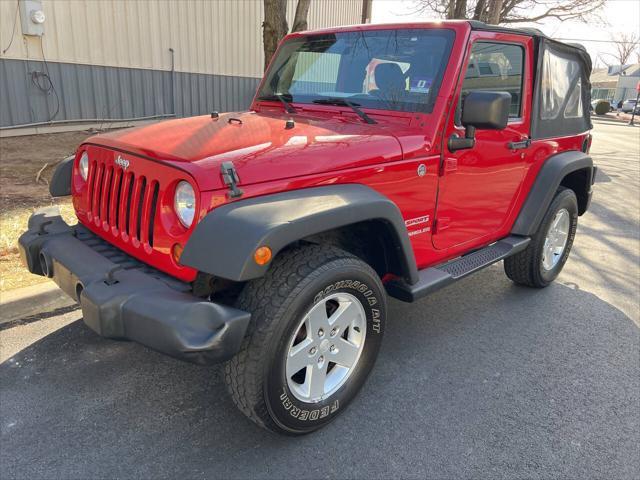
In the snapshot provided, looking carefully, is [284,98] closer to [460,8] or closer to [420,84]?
[420,84]

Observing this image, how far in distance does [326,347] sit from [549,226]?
8.24 feet

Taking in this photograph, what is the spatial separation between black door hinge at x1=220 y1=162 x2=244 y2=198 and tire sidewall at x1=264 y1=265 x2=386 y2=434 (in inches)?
19.3

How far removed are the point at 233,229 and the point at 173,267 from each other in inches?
17.8

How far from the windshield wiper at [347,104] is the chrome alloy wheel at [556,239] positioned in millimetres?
2076

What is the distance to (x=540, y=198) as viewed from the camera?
12.4ft

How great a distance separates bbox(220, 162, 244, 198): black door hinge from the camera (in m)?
2.05

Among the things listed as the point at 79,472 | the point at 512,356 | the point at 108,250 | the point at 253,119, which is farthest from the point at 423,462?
the point at 253,119

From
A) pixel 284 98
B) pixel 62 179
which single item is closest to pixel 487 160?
pixel 284 98

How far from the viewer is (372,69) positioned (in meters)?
3.11

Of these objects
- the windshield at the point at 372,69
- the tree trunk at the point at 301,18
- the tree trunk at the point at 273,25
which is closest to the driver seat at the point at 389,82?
the windshield at the point at 372,69

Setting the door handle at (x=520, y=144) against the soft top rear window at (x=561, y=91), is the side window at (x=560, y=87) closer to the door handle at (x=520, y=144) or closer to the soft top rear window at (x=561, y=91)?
the soft top rear window at (x=561, y=91)

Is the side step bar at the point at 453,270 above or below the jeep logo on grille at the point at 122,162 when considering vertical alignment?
below

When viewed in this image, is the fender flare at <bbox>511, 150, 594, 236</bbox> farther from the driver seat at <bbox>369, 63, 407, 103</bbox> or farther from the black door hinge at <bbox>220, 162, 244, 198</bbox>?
the black door hinge at <bbox>220, 162, 244, 198</bbox>

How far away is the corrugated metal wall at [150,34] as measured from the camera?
9266mm
